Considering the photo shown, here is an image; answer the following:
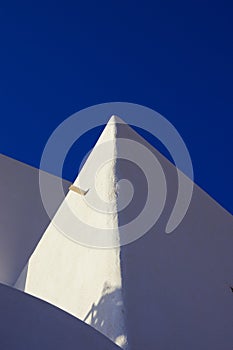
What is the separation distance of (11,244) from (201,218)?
9.55 feet

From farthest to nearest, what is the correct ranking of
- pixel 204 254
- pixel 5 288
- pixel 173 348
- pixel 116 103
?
pixel 116 103 → pixel 204 254 → pixel 173 348 → pixel 5 288

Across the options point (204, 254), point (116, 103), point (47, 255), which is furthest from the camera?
point (116, 103)

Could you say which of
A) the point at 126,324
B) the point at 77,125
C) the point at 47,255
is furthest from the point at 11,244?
the point at 126,324

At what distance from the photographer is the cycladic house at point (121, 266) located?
156 inches

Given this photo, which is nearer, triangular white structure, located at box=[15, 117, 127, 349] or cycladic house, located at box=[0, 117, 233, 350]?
cycladic house, located at box=[0, 117, 233, 350]

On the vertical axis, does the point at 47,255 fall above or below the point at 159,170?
below

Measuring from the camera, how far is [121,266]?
4441mm

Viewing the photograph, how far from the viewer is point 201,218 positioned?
245 inches

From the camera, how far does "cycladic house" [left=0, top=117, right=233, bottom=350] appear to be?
13.0 feet

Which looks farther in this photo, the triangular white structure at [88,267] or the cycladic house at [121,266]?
the triangular white structure at [88,267]

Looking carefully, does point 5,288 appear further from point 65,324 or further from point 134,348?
point 134,348

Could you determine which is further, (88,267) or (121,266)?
(88,267)

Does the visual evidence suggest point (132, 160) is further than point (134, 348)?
Yes

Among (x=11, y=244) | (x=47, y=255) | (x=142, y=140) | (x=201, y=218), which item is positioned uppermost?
(x=142, y=140)
